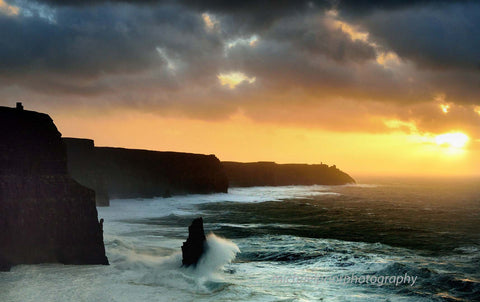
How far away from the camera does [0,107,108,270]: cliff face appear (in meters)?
16.8

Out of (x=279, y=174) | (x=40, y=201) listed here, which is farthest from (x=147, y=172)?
(x=279, y=174)

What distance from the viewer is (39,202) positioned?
680 inches

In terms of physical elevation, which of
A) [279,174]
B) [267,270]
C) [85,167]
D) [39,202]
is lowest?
[267,270]

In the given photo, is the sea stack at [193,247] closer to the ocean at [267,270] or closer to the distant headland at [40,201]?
the ocean at [267,270]

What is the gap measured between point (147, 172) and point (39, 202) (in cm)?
5083

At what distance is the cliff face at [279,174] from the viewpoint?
10756cm

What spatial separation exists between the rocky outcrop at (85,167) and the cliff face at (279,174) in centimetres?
5797

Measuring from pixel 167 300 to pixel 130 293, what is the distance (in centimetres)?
152

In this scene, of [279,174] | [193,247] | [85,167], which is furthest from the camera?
[279,174]

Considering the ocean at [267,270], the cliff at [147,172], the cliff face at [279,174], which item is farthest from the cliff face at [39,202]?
the cliff face at [279,174]

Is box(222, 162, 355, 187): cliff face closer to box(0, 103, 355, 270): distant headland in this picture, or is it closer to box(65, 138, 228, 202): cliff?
box(65, 138, 228, 202): cliff

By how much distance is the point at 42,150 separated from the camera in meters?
17.8

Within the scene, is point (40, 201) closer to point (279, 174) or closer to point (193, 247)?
point (193, 247)

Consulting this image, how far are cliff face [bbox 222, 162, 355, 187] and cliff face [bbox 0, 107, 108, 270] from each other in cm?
8577
